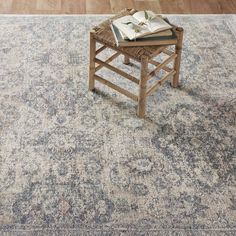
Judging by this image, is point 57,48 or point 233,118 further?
point 57,48

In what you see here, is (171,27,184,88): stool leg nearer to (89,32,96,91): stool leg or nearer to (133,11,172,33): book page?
(133,11,172,33): book page

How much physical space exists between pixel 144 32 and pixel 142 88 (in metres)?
0.25

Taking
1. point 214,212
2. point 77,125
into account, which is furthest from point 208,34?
point 214,212

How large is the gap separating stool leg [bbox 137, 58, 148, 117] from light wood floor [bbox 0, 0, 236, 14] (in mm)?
1125

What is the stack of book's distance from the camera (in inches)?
77.2

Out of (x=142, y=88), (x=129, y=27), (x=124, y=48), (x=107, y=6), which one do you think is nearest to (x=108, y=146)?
(x=142, y=88)

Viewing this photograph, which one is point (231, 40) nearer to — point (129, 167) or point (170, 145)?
point (170, 145)

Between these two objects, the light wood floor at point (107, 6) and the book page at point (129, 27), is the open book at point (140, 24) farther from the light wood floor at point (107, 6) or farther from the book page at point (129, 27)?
the light wood floor at point (107, 6)

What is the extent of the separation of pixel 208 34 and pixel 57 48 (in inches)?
36.6

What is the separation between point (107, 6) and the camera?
10.0 feet

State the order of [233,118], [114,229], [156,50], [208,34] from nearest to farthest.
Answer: [114,229], [156,50], [233,118], [208,34]

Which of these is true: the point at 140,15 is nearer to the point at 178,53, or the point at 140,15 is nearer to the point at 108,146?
the point at 178,53

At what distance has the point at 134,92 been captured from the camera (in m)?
2.27

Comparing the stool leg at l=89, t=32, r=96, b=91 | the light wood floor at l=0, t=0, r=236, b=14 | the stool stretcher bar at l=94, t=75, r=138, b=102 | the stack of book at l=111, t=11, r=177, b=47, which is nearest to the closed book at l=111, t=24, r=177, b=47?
the stack of book at l=111, t=11, r=177, b=47
